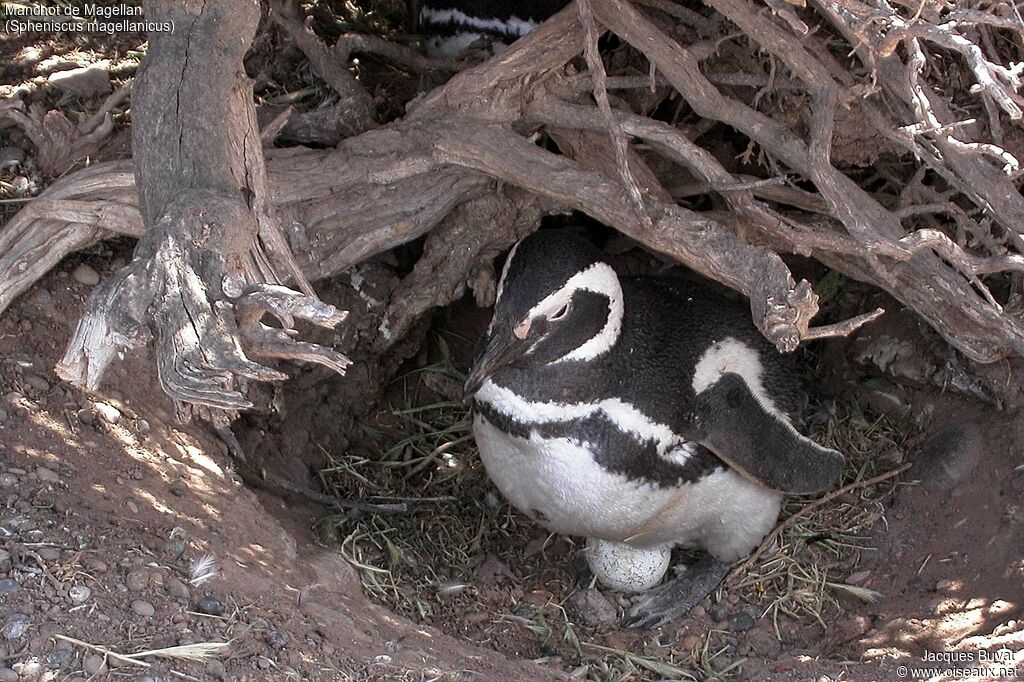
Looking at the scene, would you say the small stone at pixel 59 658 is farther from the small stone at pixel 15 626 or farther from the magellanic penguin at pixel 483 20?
the magellanic penguin at pixel 483 20

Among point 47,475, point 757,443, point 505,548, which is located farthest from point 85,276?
point 757,443

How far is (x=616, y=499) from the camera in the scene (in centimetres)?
251

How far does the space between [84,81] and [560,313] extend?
4.43 feet

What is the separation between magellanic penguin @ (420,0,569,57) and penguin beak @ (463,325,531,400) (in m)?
1.02

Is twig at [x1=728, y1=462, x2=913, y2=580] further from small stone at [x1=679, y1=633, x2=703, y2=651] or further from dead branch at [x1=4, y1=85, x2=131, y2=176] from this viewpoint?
dead branch at [x1=4, y1=85, x2=131, y2=176]

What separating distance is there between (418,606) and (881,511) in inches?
48.9

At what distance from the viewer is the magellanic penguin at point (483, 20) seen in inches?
121

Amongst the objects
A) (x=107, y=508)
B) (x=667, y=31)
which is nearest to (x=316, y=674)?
(x=107, y=508)

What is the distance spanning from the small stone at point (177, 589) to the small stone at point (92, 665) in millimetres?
224

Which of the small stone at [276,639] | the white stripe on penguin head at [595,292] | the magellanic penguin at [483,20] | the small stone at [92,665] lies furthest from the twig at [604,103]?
the small stone at [92,665]

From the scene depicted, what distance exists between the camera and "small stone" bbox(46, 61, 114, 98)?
2703 millimetres

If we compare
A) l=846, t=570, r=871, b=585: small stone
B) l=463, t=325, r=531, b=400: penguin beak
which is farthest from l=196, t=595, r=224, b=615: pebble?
l=846, t=570, r=871, b=585: small stone

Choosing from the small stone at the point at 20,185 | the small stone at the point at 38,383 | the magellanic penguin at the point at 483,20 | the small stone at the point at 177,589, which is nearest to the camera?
the small stone at the point at 177,589

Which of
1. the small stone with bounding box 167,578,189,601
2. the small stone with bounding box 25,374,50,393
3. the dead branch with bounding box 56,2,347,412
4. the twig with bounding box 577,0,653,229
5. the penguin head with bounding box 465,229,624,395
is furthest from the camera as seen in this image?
the penguin head with bounding box 465,229,624,395
